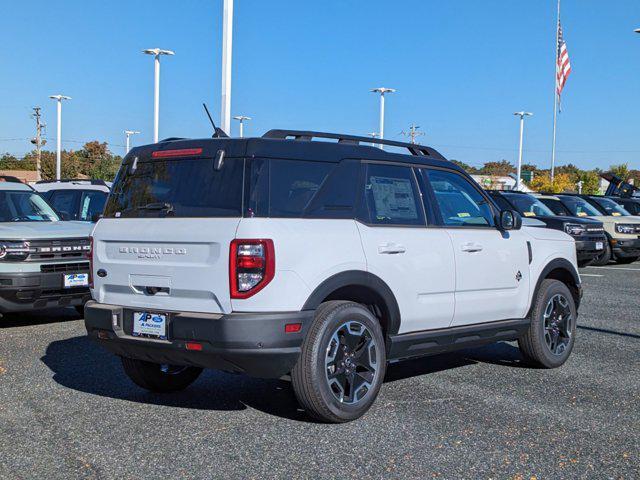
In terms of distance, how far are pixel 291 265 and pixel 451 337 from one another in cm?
179

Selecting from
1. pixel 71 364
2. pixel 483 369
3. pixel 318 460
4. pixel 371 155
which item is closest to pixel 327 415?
pixel 318 460

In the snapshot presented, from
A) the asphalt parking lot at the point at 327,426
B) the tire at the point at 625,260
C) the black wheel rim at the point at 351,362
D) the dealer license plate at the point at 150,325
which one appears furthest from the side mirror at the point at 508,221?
the tire at the point at 625,260

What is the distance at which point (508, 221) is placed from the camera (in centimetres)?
677

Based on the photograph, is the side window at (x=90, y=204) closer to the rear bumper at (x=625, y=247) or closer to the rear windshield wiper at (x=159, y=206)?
the rear windshield wiper at (x=159, y=206)

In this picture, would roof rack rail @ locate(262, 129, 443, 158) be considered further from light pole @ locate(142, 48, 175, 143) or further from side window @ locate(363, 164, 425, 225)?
light pole @ locate(142, 48, 175, 143)

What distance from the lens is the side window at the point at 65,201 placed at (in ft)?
44.7

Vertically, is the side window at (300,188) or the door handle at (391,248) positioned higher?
the side window at (300,188)

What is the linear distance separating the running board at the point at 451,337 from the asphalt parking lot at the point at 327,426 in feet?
1.21

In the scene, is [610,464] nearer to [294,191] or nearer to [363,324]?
[363,324]

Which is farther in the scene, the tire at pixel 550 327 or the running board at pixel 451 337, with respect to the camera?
the tire at pixel 550 327

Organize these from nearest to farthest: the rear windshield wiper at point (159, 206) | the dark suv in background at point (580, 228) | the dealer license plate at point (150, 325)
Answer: the dealer license plate at point (150, 325)
the rear windshield wiper at point (159, 206)
the dark suv in background at point (580, 228)

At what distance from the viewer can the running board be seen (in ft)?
19.2

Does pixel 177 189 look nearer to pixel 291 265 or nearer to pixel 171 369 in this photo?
pixel 291 265

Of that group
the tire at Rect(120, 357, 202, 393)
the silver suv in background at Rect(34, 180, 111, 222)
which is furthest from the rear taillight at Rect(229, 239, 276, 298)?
the silver suv in background at Rect(34, 180, 111, 222)
